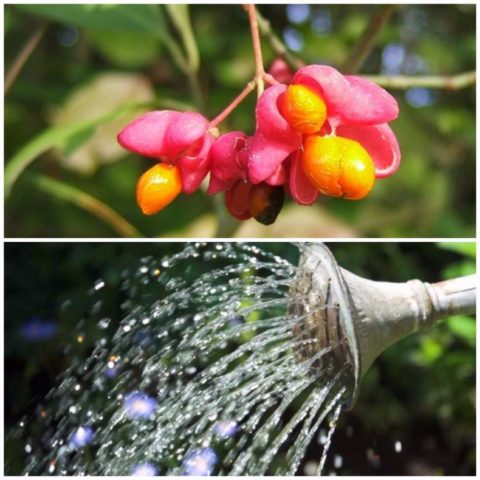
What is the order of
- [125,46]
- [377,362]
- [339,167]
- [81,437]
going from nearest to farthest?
1. [339,167]
2. [81,437]
3. [125,46]
4. [377,362]

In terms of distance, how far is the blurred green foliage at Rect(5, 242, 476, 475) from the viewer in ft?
6.45

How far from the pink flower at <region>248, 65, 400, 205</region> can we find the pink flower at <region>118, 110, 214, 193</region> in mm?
66

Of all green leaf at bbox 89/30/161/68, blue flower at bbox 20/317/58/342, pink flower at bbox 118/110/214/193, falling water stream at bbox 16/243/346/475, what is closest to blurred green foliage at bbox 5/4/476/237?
green leaf at bbox 89/30/161/68

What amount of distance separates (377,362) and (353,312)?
1005mm

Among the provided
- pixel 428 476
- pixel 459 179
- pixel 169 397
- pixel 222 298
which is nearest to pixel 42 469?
pixel 169 397

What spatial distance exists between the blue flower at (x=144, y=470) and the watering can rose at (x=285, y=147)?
27.2 inches

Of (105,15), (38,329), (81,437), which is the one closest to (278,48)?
(105,15)

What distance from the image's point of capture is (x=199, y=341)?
167 cm

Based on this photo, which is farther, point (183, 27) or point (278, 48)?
point (183, 27)

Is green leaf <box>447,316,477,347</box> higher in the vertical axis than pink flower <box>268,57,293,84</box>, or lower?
lower

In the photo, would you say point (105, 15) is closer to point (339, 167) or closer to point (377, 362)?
point (339, 167)

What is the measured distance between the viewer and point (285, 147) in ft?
2.97

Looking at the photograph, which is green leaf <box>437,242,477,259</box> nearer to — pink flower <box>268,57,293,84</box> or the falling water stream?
the falling water stream

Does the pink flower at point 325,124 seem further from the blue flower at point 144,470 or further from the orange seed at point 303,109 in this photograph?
the blue flower at point 144,470
